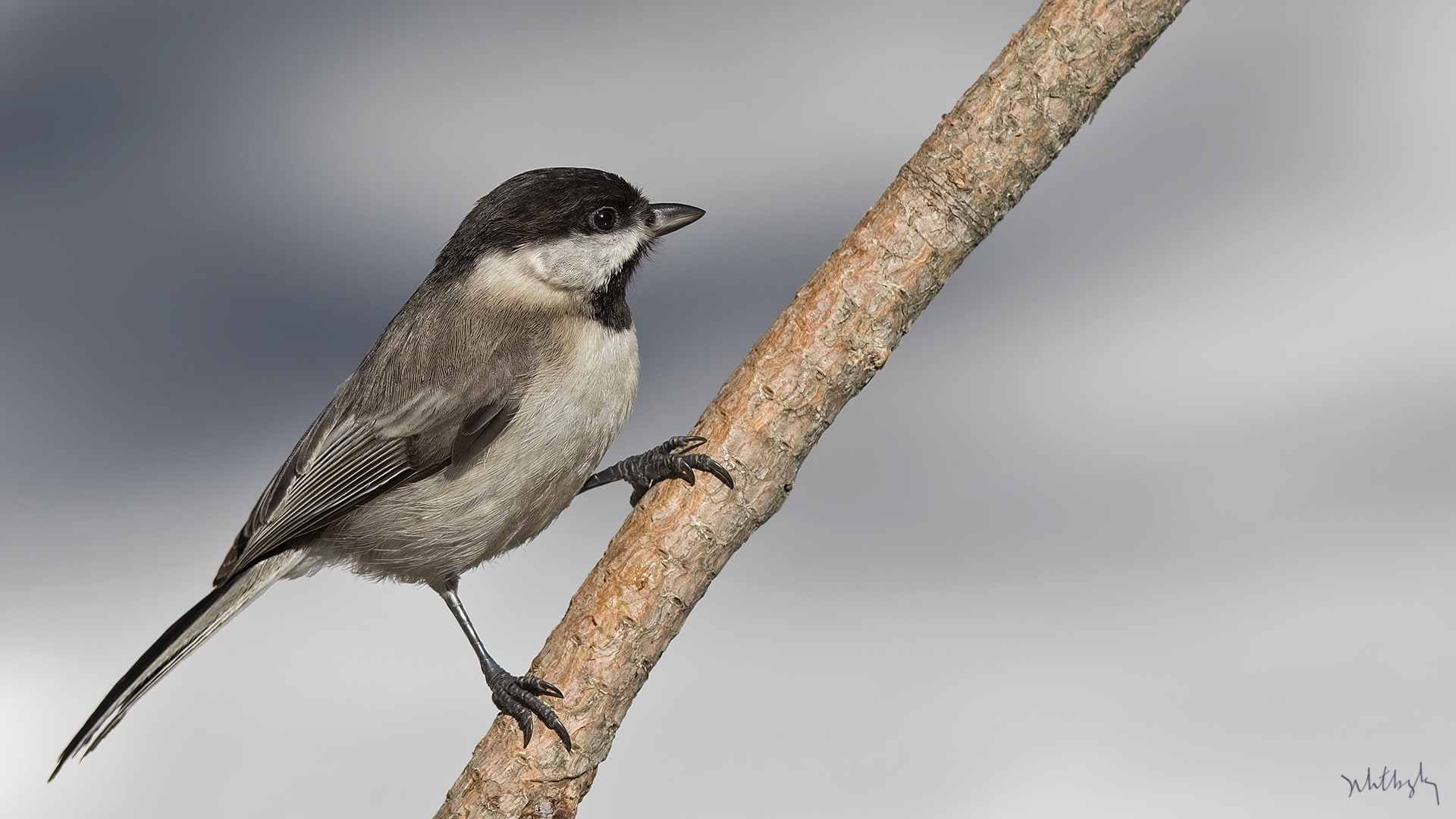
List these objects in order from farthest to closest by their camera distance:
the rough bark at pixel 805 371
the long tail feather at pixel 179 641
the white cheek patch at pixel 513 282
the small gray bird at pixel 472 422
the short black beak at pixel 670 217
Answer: the short black beak at pixel 670 217 → the white cheek patch at pixel 513 282 → the small gray bird at pixel 472 422 → the long tail feather at pixel 179 641 → the rough bark at pixel 805 371

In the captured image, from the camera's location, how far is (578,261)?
209 cm

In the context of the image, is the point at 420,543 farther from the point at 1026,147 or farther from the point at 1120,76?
the point at 1120,76

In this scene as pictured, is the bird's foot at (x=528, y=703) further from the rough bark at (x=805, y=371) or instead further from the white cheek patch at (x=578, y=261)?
→ the white cheek patch at (x=578, y=261)

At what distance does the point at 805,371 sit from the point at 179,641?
4.24 feet

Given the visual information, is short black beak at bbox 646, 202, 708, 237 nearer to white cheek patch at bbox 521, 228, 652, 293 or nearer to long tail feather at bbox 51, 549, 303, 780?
white cheek patch at bbox 521, 228, 652, 293

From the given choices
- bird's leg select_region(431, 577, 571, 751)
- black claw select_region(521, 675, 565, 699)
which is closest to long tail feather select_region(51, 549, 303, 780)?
bird's leg select_region(431, 577, 571, 751)

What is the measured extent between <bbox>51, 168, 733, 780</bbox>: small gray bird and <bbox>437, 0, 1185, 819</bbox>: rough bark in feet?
0.56

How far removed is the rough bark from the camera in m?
1.60

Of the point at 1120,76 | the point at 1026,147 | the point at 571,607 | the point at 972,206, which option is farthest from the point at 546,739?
the point at 1120,76

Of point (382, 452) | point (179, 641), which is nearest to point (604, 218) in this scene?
point (382, 452)

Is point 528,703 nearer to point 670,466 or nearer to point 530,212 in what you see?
point 670,466

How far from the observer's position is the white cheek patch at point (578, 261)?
2.07 m

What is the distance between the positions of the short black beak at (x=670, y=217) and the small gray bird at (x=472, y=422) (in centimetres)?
4

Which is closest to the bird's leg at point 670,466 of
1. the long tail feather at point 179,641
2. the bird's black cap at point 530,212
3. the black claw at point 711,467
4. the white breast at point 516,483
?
the black claw at point 711,467
